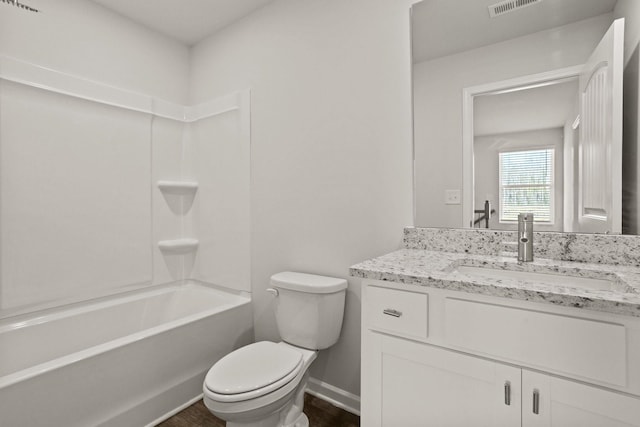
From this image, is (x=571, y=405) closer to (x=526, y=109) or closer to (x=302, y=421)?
(x=526, y=109)

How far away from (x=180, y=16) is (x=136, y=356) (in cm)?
221

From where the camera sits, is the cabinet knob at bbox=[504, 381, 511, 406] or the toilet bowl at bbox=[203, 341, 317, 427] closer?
the cabinet knob at bbox=[504, 381, 511, 406]

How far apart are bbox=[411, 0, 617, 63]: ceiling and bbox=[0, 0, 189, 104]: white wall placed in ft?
6.36

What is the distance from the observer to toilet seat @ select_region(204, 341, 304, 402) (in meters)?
1.33

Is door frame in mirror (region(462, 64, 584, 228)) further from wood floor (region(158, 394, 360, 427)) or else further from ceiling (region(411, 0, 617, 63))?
wood floor (region(158, 394, 360, 427))

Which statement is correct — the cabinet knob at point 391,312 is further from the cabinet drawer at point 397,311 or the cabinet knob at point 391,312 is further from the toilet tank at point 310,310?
the toilet tank at point 310,310

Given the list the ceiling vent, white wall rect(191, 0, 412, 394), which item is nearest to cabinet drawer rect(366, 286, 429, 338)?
white wall rect(191, 0, 412, 394)

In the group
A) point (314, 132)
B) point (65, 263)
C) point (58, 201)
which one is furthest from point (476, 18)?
point (65, 263)

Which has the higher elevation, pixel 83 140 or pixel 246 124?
pixel 246 124

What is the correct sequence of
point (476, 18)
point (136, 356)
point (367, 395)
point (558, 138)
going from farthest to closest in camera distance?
1. point (136, 356)
2. point (476, 18)
3. point (558, 138)
4. point (367, 395)

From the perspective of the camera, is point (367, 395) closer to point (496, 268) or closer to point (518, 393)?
point (518, 393)

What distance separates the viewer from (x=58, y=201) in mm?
2027

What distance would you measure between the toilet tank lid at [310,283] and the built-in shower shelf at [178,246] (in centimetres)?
106

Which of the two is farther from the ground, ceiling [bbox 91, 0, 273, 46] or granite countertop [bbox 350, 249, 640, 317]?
ceiling [bbox 91, 0, 273, 46]
